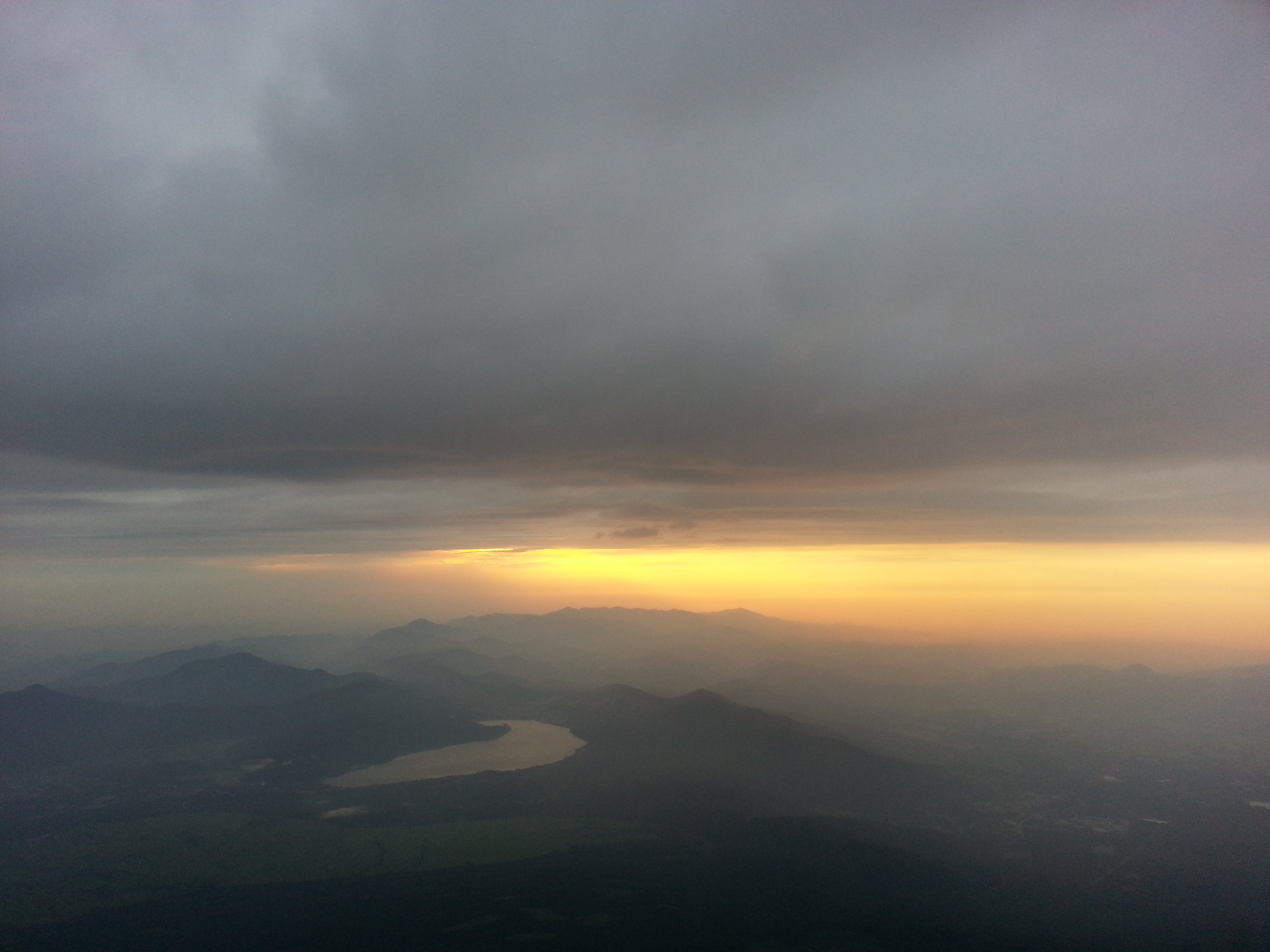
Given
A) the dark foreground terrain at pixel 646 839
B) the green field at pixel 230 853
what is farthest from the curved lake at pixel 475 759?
the green field at pixel 230 853

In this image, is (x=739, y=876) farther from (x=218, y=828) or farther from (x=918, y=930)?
(x=218, y=828)

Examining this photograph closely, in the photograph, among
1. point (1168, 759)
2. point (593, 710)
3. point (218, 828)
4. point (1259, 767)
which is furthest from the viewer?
point (593, 710)

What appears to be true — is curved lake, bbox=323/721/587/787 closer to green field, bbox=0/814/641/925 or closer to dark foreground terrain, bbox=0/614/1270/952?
dark foreground terrain, bbox=0/614/1270/952

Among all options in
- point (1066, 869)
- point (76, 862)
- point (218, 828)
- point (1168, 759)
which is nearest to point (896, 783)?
point (1066, 869)

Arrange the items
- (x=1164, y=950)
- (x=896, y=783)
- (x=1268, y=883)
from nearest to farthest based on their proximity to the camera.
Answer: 1. (x=1164, y=950)
2. (x=1268, y=883)
3. (x=896, y=783)

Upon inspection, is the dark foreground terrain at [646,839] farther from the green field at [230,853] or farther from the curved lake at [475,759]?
the curved lake at [475,759]

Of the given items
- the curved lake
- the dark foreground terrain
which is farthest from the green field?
the curved lake
